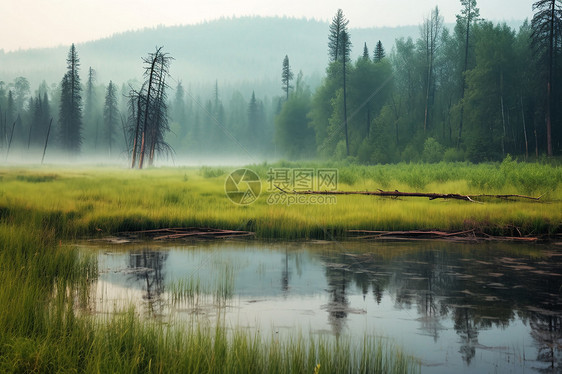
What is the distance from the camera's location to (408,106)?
214ft

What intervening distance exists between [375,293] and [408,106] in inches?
2427

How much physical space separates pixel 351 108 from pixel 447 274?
52095 mm

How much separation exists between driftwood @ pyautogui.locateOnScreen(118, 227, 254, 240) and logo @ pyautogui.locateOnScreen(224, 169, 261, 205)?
4517 mm

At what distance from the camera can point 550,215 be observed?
13711mm

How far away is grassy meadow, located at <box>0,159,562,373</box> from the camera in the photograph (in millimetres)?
4207

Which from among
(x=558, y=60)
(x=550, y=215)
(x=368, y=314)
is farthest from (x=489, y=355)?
(x=558, y=60)

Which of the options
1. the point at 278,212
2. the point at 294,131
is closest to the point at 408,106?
the point at 294,131

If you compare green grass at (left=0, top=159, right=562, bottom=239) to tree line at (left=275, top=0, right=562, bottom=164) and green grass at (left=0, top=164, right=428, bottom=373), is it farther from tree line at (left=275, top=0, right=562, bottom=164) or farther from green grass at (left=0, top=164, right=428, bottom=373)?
tree line at (left=275, top=0, right=562, bottom=164)

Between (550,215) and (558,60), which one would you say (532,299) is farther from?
(558,60)

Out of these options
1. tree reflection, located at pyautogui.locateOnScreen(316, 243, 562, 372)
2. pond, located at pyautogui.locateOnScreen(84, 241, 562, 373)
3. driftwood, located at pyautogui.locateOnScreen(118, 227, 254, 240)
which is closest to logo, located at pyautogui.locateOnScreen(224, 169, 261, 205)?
driftwood, located at pyautogui.locateOnScreen(118, 227, 254, 240)

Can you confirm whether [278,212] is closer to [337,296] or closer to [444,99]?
[337,296]

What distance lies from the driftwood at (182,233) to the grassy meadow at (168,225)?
42cm

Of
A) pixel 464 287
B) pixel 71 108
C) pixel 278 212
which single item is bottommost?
pixel 464 287

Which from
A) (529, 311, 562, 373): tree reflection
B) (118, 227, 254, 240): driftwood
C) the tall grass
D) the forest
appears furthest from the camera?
the forest
